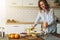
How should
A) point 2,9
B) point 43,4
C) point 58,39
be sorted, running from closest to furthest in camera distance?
point 58,39, point 43,4, point 2,9

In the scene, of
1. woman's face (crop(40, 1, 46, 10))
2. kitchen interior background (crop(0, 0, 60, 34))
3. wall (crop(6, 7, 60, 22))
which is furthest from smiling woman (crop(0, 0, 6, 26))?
woman's face (crop(40, 1, 46, 10))

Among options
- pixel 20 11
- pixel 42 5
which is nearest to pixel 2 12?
pixel 20 11

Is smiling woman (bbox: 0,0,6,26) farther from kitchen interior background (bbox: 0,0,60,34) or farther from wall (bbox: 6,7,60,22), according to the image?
wall (bbox: 6,7,60,22)

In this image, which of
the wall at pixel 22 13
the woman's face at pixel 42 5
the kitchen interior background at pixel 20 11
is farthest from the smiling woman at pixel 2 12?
the woman's face at pixel 42 5

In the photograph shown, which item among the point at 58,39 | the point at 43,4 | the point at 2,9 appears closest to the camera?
the point at 58,39

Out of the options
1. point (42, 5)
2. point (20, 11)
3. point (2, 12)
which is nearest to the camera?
point (42, 5)

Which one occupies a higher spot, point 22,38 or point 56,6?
point 56,6

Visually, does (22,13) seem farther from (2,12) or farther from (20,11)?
(2,12)

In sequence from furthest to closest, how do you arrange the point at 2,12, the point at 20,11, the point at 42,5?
the point at 20,11 < the point at 2,12 < the point at 42,5

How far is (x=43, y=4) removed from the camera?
3.77 metres

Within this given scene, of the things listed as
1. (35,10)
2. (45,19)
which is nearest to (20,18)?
(35,10)

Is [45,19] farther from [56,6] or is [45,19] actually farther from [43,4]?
[56,6]

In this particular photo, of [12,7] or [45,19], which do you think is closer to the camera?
[45,19]

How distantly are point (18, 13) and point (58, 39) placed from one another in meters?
3.23
